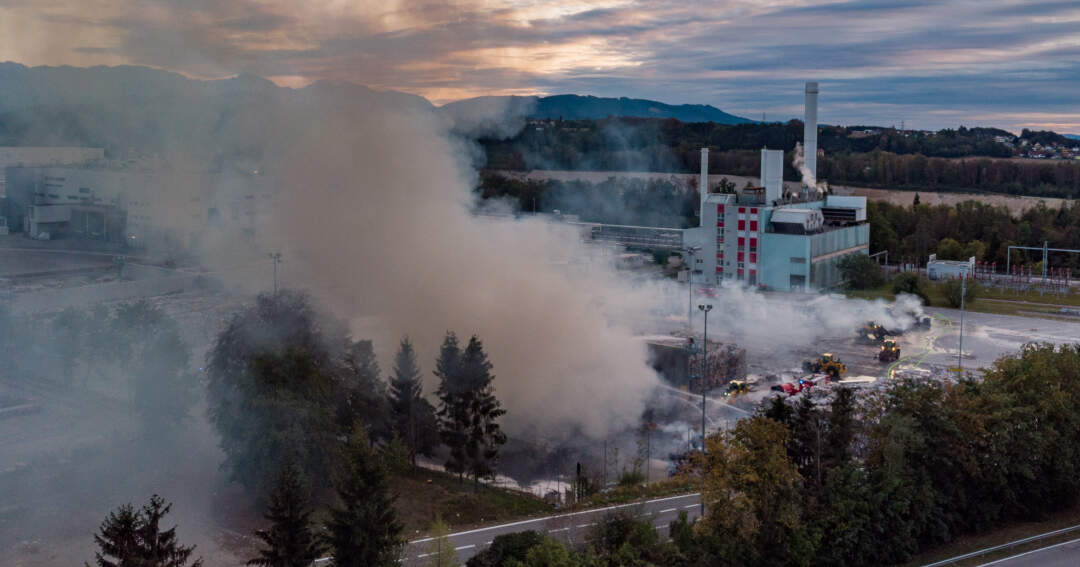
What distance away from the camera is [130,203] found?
2478cm

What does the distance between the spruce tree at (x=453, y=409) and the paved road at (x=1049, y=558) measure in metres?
9.13

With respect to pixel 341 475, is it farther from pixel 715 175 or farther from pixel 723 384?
pixel 715 175

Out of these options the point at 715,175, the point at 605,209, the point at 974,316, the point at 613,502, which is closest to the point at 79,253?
the point at 613,502

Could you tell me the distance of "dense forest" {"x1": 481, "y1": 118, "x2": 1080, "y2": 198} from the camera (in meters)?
66.4

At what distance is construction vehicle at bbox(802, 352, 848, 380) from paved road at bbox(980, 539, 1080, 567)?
11.0 meters

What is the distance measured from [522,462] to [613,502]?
11.8 feet

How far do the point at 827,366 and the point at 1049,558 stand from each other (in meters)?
11.9

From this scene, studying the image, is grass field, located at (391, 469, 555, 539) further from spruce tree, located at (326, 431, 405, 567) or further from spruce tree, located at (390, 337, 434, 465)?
spruce tree, located at (326, 431, 405, 567)

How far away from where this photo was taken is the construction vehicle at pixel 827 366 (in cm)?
2527

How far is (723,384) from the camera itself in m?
23.8

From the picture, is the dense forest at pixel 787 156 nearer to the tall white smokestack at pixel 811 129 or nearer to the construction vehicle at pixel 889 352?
the tall white smokestack at pixel 811 129

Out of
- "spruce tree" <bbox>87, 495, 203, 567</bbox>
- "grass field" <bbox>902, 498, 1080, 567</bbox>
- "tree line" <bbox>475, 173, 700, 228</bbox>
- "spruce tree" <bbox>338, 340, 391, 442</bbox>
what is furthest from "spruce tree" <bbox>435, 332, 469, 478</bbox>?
"tree line" <bbox>475, 173, 700, 228</bbox>

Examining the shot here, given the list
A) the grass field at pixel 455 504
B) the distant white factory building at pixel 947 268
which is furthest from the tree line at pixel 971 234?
the grass field at pixel 455 504

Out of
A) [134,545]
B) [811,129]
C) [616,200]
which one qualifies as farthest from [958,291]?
[134,545]
